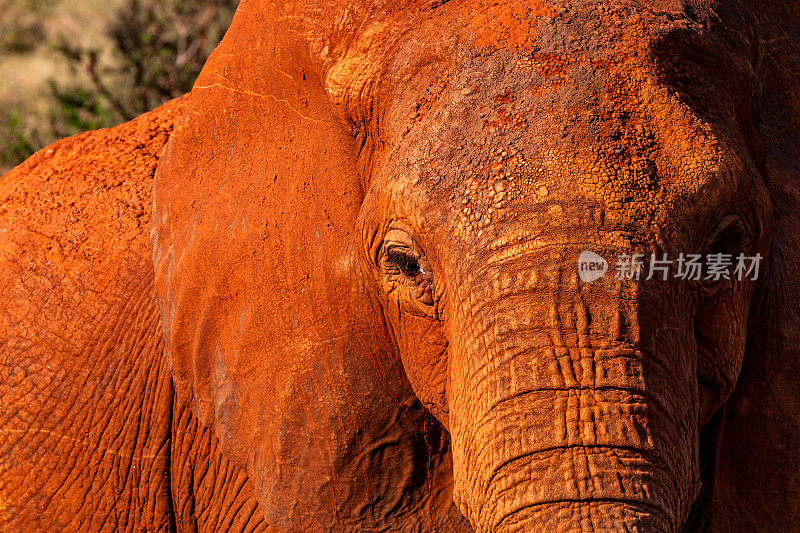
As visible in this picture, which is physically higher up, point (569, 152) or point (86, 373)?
point (569, 152)

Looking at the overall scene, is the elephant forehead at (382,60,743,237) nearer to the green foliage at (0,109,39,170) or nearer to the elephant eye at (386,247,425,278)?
the elephant eye at (386,247,425,278)

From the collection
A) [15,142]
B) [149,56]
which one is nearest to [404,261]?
[15,142]

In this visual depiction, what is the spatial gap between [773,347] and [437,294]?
104 cm

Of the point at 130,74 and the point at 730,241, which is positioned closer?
the point at 730,241

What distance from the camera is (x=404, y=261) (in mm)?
2562

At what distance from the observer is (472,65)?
249 cm

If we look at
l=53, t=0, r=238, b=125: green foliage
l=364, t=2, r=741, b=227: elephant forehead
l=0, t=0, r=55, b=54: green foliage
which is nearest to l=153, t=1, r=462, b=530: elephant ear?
l=364, t=2, r=741, b=227: elephant forehead

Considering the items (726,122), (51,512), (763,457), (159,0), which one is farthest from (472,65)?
(159,0)

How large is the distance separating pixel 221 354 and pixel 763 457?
1.53m

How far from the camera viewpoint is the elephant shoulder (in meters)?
3.79

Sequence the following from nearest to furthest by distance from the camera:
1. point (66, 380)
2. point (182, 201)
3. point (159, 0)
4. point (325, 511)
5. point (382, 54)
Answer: point (382, 54), point (325, 511), point (182, 201), point (66, 380), point (159, 0)

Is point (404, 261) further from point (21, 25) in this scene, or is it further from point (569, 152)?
point (21, 25)

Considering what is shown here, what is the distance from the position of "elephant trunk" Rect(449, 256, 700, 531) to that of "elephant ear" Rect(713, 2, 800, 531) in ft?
2.55

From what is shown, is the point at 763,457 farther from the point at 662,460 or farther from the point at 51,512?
the point at 51,512
